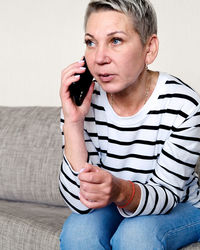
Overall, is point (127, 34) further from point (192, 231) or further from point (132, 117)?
point (192, 231)

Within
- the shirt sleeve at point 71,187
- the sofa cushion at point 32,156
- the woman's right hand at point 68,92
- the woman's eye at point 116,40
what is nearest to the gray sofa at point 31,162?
the sofa cushion at point 32,156

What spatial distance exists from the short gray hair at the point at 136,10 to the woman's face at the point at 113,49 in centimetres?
1

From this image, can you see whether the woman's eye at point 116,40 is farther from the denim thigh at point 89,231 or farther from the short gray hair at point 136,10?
the denim thigh at point 89,231

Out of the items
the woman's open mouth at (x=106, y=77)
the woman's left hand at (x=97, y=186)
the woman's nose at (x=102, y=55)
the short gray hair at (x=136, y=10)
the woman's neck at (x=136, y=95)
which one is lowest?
the woman's left hand at (x=97, y=186)

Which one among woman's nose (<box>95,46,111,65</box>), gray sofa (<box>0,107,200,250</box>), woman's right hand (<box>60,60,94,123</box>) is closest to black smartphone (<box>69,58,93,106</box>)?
woman's right hand (<box>60,60,94,123</box>)

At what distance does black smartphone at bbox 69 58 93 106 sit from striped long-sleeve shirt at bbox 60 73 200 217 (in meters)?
0.08

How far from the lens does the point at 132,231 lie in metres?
1.14

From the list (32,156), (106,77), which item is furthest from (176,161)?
(32,156)

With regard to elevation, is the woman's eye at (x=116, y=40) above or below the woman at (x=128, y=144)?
above

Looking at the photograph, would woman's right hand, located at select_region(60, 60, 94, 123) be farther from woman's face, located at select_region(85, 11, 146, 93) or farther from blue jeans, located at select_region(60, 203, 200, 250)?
blue jeans, located at select_region(60, 203, 200, 250)

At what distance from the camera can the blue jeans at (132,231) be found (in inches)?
44.3

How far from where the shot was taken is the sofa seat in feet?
4.73

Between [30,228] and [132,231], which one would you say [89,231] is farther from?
[30,228]

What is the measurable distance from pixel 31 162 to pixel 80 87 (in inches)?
31.8
